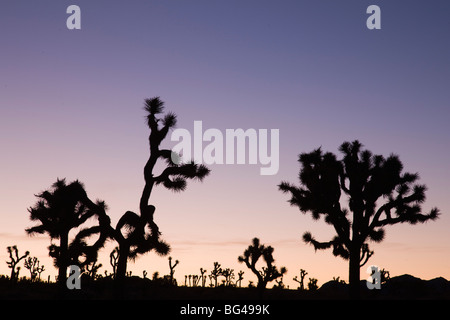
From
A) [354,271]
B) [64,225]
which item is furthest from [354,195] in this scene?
[64,225]

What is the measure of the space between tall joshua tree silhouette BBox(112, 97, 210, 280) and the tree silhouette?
4.42ft

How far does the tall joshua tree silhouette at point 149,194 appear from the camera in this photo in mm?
18469

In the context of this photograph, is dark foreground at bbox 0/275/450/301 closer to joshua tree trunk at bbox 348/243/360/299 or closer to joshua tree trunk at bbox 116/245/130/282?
joshua tree trunk at bbox 116/245/130/282

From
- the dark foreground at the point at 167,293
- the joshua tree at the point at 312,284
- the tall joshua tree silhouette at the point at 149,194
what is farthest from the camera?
the joshua tree at the point at 312,284

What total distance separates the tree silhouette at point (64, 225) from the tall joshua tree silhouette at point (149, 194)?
1348mm

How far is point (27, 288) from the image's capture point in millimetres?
28438

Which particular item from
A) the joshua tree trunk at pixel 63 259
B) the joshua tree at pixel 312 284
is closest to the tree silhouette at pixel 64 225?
the joshua tree trunk at pixel 63 259

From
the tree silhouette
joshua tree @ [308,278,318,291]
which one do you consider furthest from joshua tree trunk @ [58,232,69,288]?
joshua tree @ [308,278,318,291]

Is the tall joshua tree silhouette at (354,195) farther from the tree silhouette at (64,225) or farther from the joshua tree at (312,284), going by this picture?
the joshua tree at (312,284)

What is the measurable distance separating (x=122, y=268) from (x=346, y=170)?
9.31m

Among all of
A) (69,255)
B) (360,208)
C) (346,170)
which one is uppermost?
(346,170)
